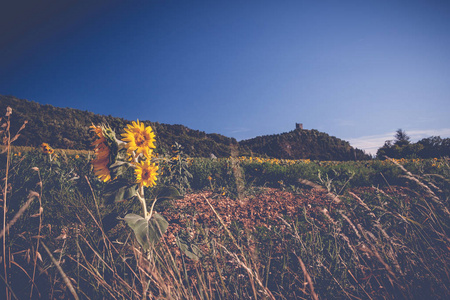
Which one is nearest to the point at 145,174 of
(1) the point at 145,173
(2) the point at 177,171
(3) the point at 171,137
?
(1) the point at 145,173

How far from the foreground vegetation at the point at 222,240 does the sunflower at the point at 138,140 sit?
14cm

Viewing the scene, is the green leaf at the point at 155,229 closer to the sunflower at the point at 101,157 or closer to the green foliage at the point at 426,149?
the sunflower at the point at 101,157

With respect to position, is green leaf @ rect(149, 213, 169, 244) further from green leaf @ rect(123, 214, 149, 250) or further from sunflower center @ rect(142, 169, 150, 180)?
sunflower center @ rect(142, 169, 150, 180)

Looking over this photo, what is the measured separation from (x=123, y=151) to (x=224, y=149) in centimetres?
1186

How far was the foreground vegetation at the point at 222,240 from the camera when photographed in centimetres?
130

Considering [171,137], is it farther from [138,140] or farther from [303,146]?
[303,146]

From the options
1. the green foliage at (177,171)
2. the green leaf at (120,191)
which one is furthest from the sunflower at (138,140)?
the green foliage at (177,171)

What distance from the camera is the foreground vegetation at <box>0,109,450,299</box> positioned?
1301mm

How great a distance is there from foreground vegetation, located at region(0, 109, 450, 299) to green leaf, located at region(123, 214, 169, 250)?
0.10 feet

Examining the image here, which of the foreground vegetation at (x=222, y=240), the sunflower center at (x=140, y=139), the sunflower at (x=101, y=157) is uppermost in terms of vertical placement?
the sunflower center at (x=140, y=139)

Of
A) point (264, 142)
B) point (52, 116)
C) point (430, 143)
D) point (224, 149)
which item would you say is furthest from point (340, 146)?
point (52, 116)

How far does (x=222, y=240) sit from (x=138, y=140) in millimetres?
1346

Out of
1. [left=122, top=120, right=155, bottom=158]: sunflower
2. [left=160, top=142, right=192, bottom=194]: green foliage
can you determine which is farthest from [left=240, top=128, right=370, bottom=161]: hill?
[left=122, top=120, right=155, bottom=158]: sunflower

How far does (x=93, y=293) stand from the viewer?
4.90ft
